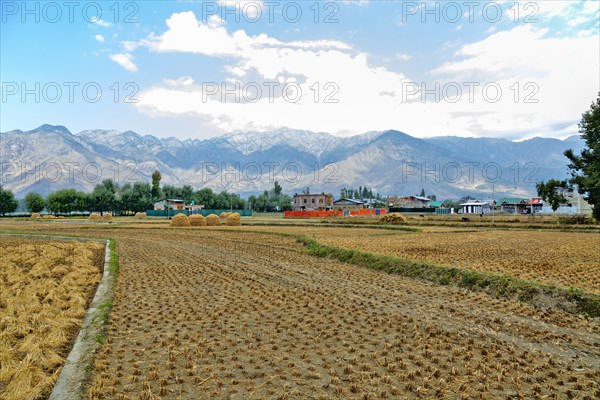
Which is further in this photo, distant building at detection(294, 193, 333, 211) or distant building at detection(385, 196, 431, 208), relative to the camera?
distant building at detection(385, 196, 431, 208)

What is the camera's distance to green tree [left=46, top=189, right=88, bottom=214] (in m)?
125

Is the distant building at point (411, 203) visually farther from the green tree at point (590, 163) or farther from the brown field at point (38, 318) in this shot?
the brown field at point (38, 318)

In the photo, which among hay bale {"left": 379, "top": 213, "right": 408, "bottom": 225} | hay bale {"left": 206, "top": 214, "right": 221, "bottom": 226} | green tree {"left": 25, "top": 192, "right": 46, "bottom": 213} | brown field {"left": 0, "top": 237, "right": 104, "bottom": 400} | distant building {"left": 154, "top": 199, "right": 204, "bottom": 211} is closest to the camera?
brown field {"left": 0, "top": 237, "right": 104, "bottom": 400}

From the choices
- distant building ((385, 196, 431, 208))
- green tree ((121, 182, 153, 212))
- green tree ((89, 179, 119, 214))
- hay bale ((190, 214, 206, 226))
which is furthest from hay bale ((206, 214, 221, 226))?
distant building ((385, 196, 431, 208))

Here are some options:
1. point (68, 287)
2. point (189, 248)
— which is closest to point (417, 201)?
point (189, 248)

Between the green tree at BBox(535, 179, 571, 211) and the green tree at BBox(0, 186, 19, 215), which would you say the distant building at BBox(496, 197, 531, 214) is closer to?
the green tree at BBox(535, 179, 571, 211)

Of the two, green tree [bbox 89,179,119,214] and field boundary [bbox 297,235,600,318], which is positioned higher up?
green tree [bbox 89,179,119,214]

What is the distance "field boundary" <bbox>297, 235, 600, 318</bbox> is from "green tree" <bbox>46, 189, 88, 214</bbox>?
126m

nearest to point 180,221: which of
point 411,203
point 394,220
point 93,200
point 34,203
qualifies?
point 394,220

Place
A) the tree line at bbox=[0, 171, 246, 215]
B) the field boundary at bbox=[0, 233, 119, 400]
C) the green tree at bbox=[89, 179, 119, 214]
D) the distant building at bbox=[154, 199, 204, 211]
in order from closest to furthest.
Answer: the field boundary at bbox=[0, 233, 119, 400] → the tree line at bbox=[0, 171, 246, 215] → the green tree at bbox=[89, 179, 119, 214] → the distant building at bbox=[154, 199, 204, 211]

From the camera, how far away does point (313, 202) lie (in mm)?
157500

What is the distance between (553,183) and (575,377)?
5349 cm

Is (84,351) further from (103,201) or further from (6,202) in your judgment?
(6,202)

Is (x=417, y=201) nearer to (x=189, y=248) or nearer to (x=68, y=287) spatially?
(x=189, y=248)
